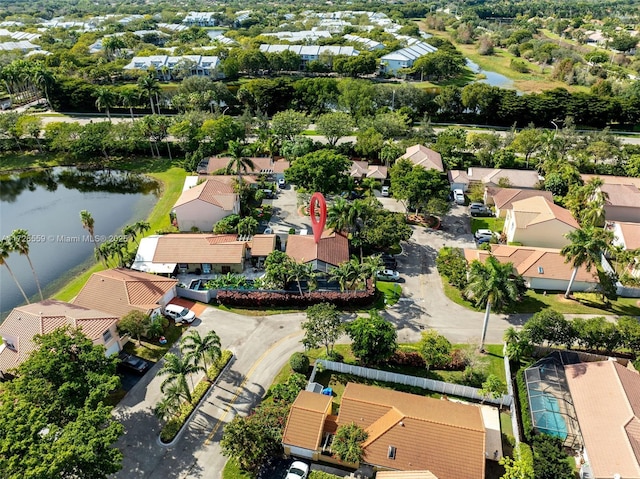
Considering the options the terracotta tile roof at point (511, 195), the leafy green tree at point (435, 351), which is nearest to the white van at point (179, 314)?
the leafy green tree at point (435, 351)

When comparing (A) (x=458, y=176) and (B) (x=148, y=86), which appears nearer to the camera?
(A) (x=458, y=176)

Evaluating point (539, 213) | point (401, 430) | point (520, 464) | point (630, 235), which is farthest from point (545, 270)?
point (401, 430)

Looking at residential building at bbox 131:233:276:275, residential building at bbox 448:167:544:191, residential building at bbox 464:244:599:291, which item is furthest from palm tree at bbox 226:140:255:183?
residential building at bbox 464:244:599:291

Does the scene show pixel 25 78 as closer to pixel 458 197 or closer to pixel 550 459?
pixel 458 197

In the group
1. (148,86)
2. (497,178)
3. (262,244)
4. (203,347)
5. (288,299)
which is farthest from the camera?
(148,86)

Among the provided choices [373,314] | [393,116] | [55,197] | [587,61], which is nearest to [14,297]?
[55,197]

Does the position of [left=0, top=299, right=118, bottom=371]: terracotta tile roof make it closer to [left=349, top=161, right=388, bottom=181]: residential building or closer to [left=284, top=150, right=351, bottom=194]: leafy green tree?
[left=284, top=150, right=351, bottom=194]: leafy green tree
